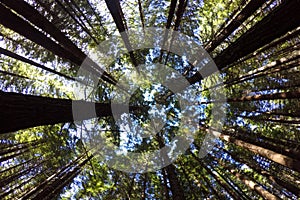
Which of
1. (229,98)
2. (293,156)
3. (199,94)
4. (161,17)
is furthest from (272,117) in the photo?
(161,17)

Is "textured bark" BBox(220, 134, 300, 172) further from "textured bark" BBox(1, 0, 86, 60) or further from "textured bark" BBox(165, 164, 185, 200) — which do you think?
"textured bark" BBox(1, 0, 86, 60)

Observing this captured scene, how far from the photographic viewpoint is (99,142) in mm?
9883

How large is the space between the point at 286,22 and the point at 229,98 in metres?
6.10

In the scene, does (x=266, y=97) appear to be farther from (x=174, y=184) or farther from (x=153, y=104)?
(x=153, y=104)

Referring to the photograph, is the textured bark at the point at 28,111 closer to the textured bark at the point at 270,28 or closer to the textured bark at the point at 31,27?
the textured bark at the point at 31,27

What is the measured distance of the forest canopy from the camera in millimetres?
7602

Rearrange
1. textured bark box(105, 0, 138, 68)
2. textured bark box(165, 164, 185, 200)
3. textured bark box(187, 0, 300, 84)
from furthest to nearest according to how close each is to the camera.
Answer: textured bark box(165, 164, 185, 200) < textured bark box(105, 0, 138, 68) < textured bark box(187, 0, 300, 84)

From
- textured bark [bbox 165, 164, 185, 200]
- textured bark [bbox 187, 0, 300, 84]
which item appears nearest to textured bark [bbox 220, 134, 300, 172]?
textured bark [bbox 187, 0, 300, 84]

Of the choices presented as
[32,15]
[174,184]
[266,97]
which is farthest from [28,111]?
[266,97]

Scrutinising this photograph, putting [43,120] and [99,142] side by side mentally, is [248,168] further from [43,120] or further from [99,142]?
[43,120]

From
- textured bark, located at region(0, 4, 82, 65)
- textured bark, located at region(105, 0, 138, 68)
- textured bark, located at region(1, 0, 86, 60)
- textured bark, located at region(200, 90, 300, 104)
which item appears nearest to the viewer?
textured bark, located at region(0, 4, 82, 65)

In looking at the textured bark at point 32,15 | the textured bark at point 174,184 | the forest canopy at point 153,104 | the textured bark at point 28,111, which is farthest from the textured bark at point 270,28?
the textured bark at point 174,184

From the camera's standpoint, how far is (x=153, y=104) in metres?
11.4

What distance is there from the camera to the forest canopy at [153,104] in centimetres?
760
